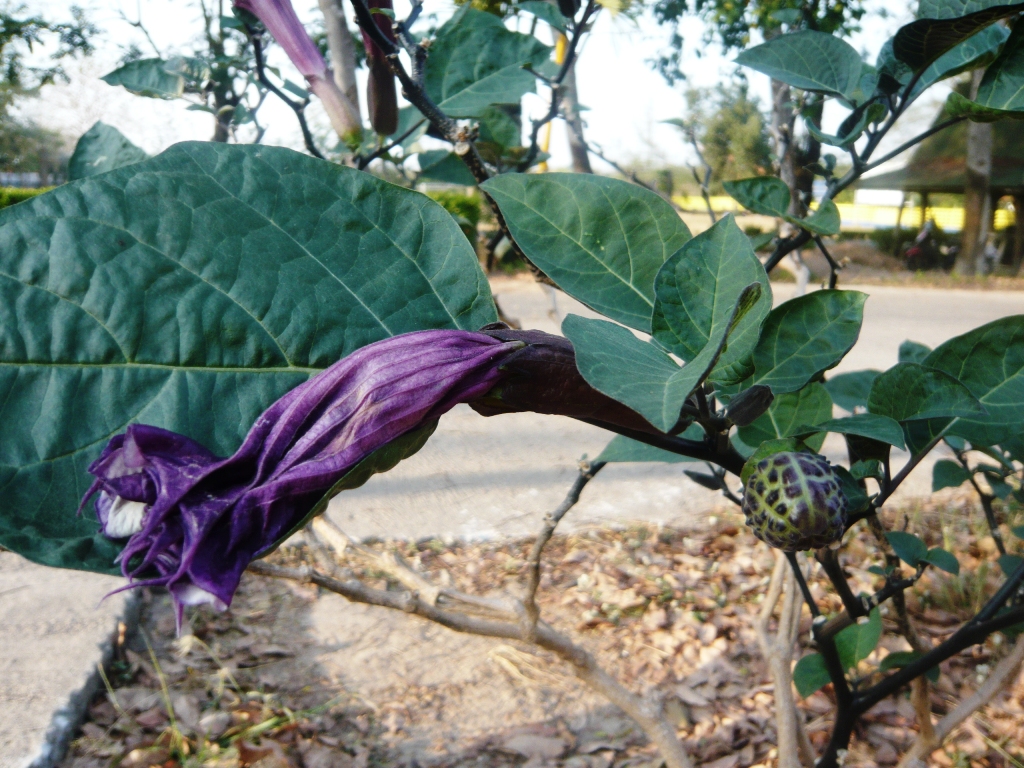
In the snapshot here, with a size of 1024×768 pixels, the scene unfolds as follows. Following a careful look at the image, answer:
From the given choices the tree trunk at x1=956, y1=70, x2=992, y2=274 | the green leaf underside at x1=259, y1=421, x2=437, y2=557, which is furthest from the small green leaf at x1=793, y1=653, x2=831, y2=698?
the tree trunk at x1=956, y1=70, x2=992, y2=274

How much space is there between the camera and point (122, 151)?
100 cm

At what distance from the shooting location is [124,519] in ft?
1.15

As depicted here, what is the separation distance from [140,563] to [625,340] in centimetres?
25

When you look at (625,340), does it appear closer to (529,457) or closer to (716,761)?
(716,761)

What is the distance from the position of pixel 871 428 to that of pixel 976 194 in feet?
50.5

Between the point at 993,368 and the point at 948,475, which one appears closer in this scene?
the point at 993,368

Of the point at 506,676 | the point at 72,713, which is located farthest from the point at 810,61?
the point at 72,713

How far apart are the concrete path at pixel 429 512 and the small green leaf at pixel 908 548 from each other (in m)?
0.57

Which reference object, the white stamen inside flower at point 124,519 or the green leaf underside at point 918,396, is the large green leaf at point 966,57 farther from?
the white stamen inside flower at point 124,519

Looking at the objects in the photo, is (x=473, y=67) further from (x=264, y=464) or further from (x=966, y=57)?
(x=264, y=464)

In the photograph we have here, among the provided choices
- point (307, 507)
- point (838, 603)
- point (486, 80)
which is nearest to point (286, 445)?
point (307, 507)

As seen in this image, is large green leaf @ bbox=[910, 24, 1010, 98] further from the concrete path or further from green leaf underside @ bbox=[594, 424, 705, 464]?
the concrete path

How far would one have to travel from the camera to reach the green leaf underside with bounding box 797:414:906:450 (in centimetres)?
51

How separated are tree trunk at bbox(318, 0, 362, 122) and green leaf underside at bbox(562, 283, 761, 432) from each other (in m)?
0.66
